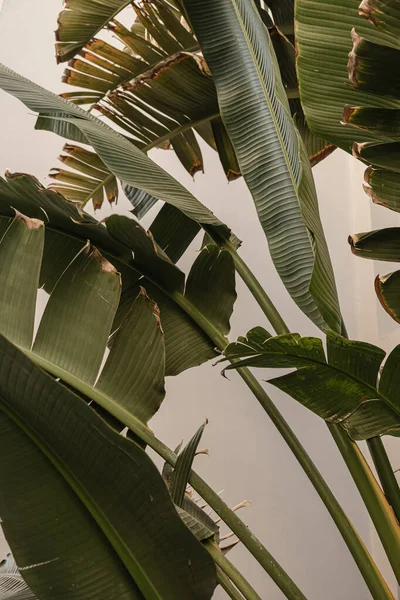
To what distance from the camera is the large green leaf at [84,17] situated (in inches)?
32.8

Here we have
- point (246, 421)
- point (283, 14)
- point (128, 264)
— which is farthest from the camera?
point (246, 421)

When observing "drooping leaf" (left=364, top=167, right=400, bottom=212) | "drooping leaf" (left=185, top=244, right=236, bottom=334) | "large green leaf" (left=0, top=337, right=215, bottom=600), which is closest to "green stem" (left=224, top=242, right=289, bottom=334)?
"drooping leaf" (left=185, top=244, right=236, bottom=334)

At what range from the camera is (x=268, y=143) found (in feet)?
2.06

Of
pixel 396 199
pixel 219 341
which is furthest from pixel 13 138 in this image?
pixel 396 199

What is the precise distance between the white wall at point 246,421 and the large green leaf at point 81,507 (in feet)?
2.13

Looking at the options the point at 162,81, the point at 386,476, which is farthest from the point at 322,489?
the point at 162,81

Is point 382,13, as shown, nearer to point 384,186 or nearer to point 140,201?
point 384,186

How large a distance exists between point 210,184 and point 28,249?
735 millimetres

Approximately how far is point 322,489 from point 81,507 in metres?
0.36

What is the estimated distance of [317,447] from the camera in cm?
112

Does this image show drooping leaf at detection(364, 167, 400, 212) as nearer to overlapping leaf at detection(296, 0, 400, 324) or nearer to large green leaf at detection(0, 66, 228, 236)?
overlapping leaf at detection(296, 0, 400, 324)

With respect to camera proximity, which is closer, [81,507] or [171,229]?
[81,507]

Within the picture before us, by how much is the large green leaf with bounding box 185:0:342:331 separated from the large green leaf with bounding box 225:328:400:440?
0.18 ft

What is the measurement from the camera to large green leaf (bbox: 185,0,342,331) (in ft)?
1.64
